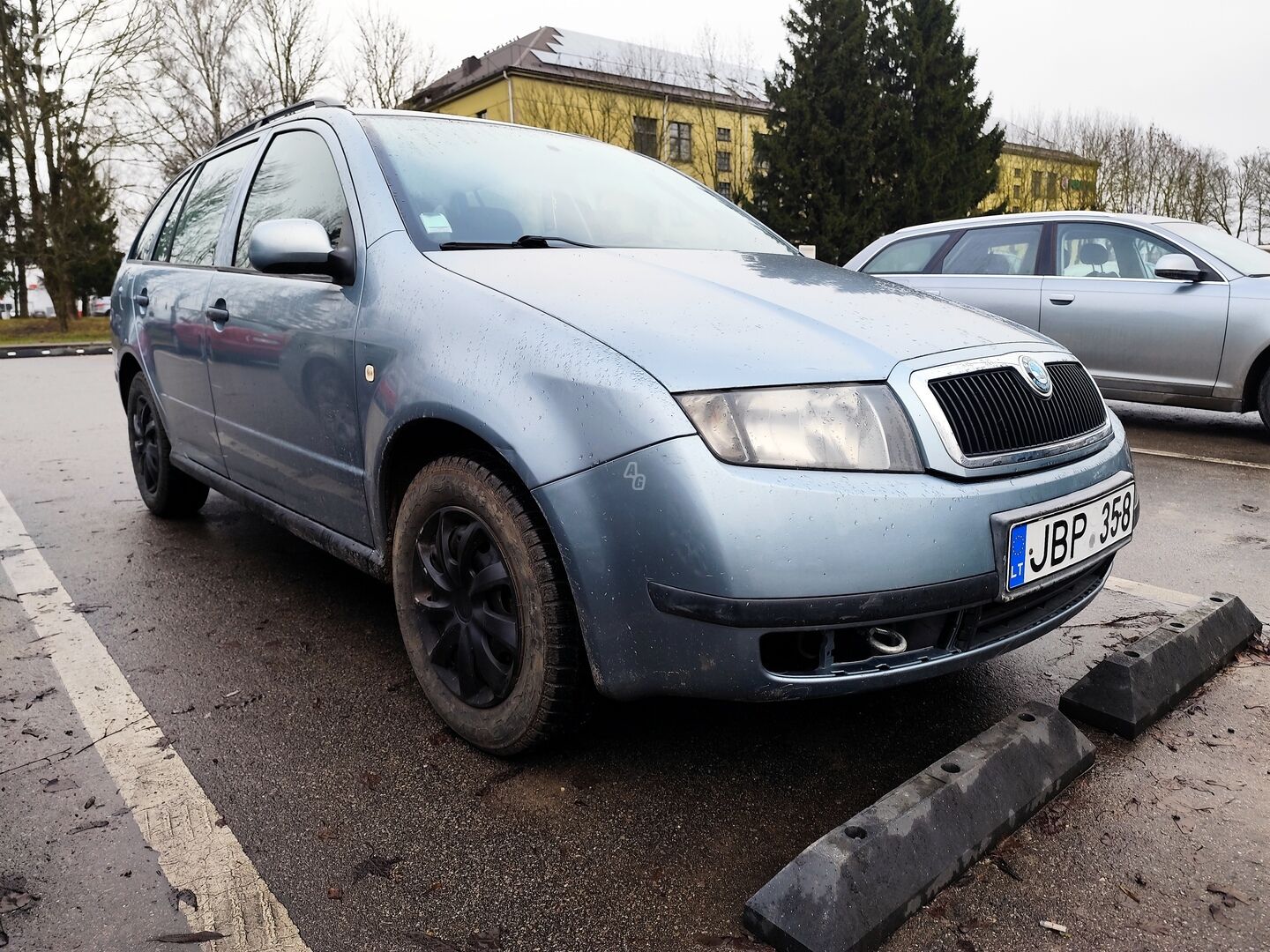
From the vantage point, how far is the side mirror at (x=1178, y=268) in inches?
245

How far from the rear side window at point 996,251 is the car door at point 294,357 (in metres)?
5.64

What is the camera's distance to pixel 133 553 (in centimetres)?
405

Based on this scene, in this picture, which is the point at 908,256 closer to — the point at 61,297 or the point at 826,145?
the point at 826,145

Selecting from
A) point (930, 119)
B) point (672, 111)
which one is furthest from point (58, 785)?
point (672, 111)

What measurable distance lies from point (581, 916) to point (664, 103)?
106 ft

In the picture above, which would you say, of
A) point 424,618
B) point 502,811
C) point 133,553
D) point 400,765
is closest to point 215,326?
point 133,553

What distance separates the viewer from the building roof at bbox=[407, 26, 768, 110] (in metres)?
31.5

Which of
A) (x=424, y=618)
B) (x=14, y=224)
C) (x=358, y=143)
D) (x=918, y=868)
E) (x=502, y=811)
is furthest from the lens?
(x=14, y=224)

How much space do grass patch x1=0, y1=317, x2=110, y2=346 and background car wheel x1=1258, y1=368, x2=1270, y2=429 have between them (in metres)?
24.8

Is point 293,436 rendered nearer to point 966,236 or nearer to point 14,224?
point 966,236

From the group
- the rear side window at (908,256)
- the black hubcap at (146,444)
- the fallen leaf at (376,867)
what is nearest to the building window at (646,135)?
the rear side window at (908,256)

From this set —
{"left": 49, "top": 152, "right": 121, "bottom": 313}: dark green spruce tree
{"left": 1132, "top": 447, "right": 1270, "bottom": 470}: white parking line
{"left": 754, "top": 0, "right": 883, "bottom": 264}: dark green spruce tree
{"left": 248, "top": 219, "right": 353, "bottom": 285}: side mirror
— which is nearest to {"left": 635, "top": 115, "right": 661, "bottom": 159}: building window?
{"left": 754, "top": 0, "right": 883, "bottom": 264}: dark green spruce tree

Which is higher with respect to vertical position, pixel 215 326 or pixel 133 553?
pixel 215 326

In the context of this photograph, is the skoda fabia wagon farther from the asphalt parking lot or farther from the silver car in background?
the silver car in background
